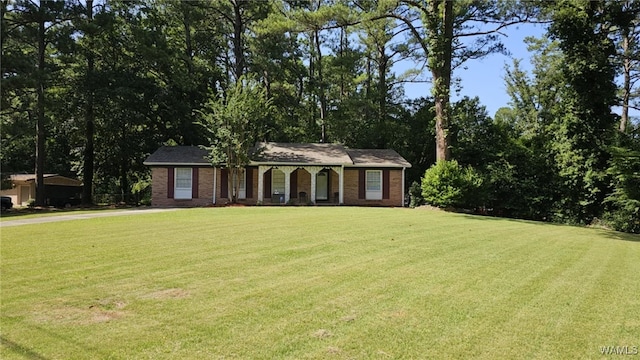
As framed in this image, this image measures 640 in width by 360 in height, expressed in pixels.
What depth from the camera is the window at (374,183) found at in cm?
2425

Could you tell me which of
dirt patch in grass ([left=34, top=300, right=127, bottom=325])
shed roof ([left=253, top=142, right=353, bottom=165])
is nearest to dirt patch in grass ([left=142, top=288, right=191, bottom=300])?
dirt patch in grass ([left=34, top=300, right=127, bottom=325])

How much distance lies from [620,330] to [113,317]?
18.2 feet

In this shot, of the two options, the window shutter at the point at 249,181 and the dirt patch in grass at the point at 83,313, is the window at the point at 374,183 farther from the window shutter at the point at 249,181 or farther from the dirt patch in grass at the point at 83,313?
the dirt patch in grass at the point at 83,313

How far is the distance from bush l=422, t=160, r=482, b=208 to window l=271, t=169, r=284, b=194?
820 centimetres

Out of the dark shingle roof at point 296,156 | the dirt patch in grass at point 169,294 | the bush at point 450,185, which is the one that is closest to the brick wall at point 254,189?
the dark shingle roof at point 296,156

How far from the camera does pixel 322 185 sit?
82.4ft

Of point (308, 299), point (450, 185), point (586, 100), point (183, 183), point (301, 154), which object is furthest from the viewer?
point (301, 154)

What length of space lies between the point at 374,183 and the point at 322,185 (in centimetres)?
315

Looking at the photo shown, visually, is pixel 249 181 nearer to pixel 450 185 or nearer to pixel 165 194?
pixel 165 194

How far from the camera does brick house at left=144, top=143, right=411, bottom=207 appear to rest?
23.1 metres

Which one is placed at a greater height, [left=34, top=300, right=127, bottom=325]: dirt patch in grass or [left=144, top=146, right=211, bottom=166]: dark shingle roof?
[left=144, top=146, right=211, bottom=166]: dark shingle roof

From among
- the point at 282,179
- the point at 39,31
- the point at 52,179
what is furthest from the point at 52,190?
the point at 282,179

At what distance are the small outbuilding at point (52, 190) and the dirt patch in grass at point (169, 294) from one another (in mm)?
26133

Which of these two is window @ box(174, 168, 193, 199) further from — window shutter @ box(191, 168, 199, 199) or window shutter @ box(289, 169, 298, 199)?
window shutter @ box(289, 169, 298, 199)
